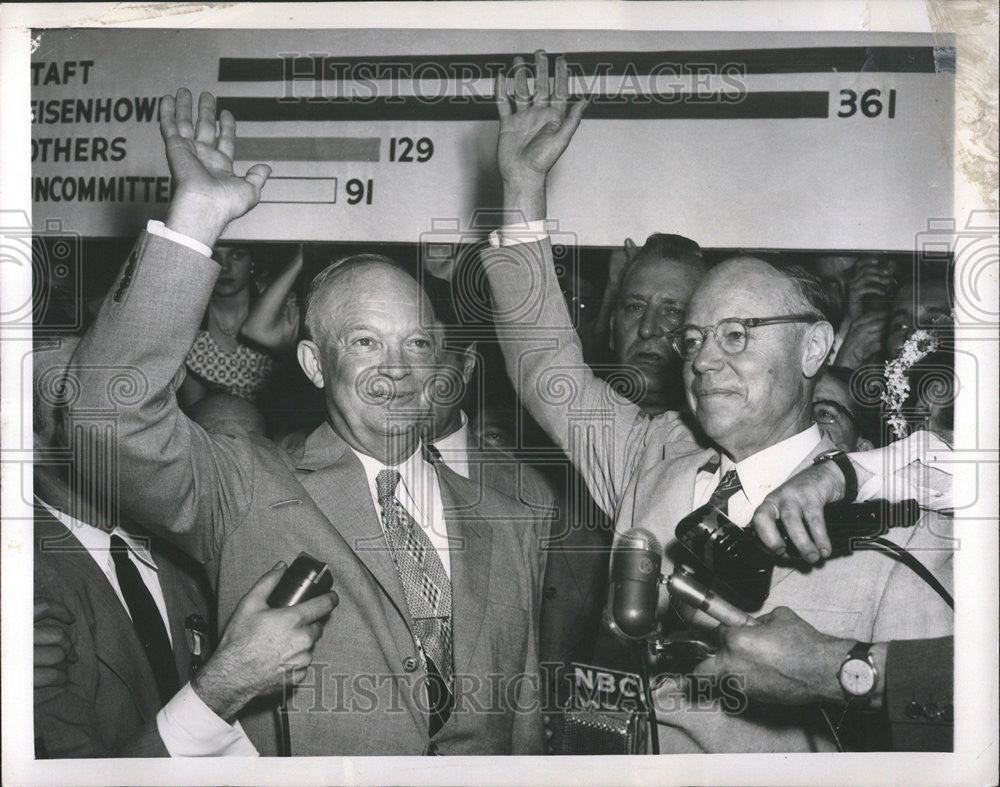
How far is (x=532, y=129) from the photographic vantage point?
2605 millimetres

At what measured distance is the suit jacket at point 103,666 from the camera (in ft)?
8.11

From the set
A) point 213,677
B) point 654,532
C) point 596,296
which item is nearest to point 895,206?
point 596,296

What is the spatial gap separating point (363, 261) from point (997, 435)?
169 cm

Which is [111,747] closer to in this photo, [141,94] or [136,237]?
[136,237]

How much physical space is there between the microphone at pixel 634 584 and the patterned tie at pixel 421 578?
41cm

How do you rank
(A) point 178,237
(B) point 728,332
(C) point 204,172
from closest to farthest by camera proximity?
(A) point 178,237 → (C) point 204,172 → (B) point 728,332

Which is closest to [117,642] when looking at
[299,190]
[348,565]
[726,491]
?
[348,565]

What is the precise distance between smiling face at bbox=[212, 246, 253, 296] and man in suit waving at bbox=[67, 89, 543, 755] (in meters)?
0.19

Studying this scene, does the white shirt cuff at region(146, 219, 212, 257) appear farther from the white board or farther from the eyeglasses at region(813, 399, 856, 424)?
the eyeglasses at region(813, 399, 856, 424)

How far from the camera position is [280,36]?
2.68 meters

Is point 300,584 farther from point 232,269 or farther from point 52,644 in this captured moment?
point 232,269

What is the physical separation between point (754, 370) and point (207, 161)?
1.41m

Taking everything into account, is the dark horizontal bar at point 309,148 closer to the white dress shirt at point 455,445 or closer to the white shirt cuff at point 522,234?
the white shirt cuff at point 522,234

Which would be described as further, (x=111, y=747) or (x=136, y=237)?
(x=136, y=237)
